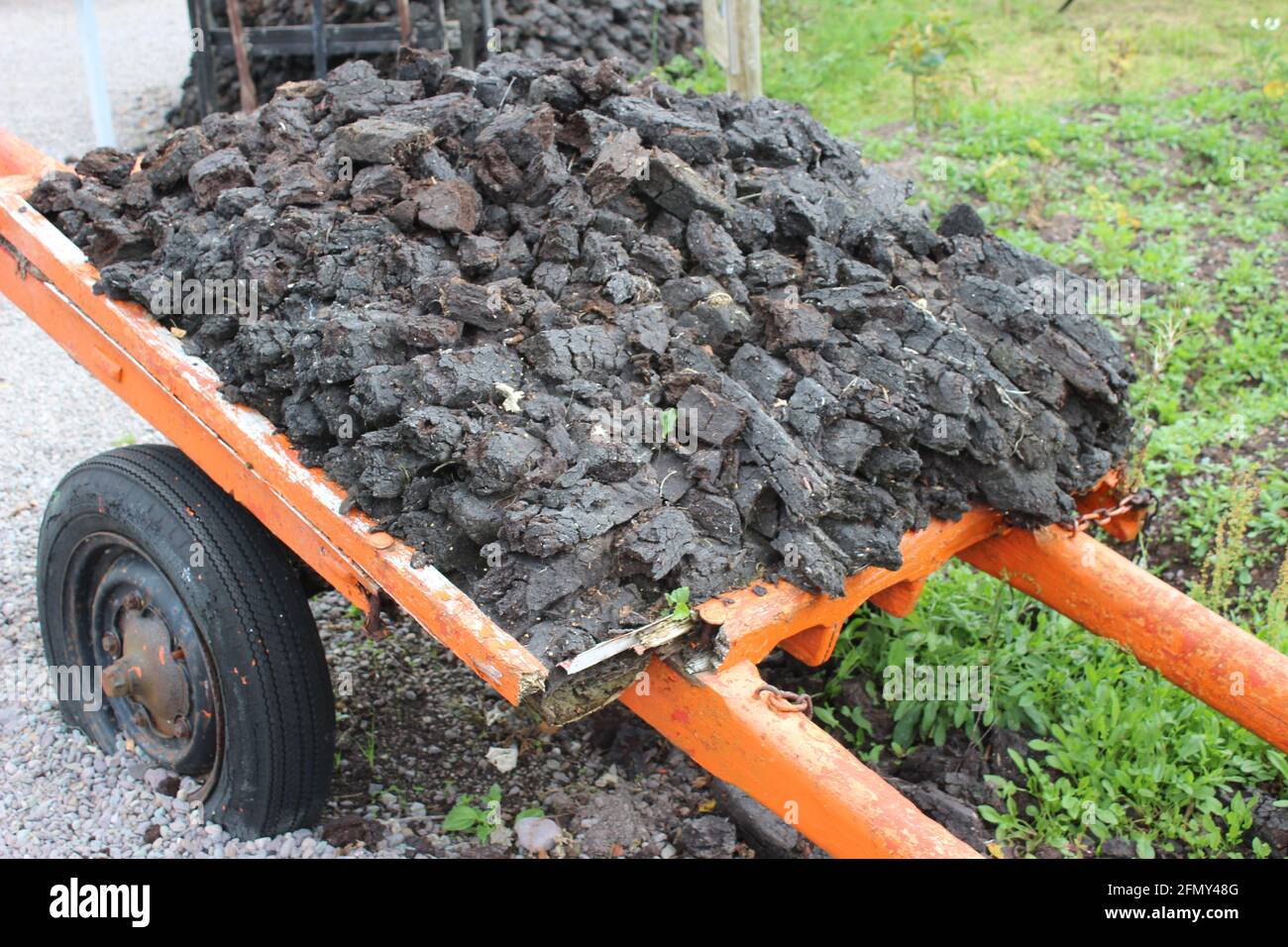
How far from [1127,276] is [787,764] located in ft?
12.5

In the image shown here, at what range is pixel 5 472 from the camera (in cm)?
492

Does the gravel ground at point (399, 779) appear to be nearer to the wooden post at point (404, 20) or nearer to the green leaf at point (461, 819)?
the green leaf at point (461, 819)

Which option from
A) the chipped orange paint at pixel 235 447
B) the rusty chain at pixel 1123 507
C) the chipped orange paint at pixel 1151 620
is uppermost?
the chipped orange paint at pixel 235 447

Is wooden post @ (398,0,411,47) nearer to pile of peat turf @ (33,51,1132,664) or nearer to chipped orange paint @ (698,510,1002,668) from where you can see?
pile of peat turf @ (33,51,1132,664)

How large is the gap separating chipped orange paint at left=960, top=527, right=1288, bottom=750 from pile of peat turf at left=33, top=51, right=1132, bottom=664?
0.17 m

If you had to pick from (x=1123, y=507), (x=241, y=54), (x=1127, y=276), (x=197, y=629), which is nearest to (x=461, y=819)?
(x=197, y=629)

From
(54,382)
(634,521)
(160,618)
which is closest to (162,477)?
(160,618)

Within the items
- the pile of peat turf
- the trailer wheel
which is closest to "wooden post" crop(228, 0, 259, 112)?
the pile of peat turf

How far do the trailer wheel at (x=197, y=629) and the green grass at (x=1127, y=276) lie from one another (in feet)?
5.00

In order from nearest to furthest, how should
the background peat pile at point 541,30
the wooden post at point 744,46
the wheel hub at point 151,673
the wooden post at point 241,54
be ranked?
the wheel hub at point 151,673 → the wooden post at point 744,46 → the wooden post at point 241,54 → the background peat pile at point 541,30

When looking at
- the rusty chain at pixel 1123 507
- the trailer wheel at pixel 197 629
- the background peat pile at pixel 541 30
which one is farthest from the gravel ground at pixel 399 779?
the background peat pile at pixel 541 30

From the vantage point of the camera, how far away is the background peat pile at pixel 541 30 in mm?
7546

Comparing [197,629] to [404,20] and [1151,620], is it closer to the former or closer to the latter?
[1151,620]

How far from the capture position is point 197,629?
2.95m
